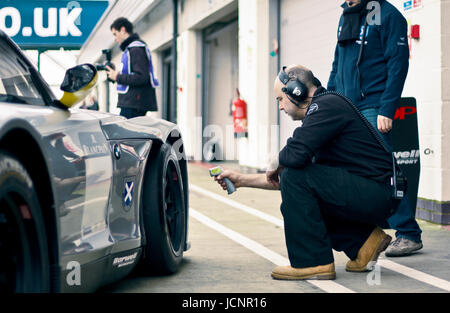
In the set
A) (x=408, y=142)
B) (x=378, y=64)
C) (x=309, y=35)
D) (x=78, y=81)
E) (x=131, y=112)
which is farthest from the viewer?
(x=309, y=35)

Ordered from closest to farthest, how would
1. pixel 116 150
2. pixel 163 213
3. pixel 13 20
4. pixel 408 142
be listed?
pixel 116 150, pixel 163 213, pixel 408 142, pixel 13 20

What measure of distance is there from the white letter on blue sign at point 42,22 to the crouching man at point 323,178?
7982 millimetres

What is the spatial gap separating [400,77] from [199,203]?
13.1 feet

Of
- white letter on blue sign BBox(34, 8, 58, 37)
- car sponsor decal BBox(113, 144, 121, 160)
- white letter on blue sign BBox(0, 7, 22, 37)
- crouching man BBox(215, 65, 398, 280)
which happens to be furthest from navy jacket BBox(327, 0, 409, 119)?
white letter on blue sign BBox(0, 7, 22, 37)

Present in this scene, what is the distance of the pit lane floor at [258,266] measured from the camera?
3964mm

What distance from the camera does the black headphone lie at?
420 centimetres

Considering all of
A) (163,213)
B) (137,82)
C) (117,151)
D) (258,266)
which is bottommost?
(258,266)

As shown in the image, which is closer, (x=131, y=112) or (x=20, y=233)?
(x=20, y=233)

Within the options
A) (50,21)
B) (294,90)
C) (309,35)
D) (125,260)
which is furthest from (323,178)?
(50,21)

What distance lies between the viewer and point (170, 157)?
4.27 m

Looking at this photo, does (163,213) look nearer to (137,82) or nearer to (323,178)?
(323,178)

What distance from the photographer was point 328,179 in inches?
161

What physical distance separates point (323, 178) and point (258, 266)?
2.79ft

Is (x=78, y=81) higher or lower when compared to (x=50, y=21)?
lower
